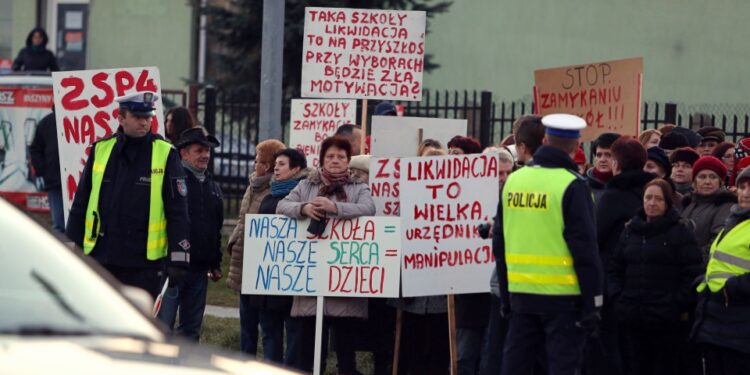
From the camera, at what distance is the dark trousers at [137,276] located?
30.7ft

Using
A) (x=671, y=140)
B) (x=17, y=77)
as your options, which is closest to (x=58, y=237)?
(x=671, y=140)

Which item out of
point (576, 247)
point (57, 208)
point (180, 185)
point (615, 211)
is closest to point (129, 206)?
point (180, 185)

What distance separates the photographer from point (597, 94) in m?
12.9

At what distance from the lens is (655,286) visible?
922 cm

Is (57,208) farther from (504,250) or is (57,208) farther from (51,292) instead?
(51,292)

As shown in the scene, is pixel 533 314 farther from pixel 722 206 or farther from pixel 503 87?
pixel 503 87

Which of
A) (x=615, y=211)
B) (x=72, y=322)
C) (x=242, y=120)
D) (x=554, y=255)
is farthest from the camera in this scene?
(x=242, y=120)

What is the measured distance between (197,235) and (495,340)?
2310 millimetres

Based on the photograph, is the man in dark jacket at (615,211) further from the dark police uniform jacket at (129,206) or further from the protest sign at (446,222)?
the dark police uniform jacket at (129,206)

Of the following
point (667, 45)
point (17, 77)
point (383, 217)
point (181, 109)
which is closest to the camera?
point (383, 217)

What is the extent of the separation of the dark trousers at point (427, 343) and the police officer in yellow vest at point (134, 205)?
1.93m

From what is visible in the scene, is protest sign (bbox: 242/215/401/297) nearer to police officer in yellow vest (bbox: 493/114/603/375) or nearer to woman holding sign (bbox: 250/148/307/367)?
woman holding sign (bbox: 250/148/307/367)

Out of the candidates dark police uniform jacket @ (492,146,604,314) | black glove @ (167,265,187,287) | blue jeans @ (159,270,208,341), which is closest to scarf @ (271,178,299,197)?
blue jeans @ (159,270,208,341)

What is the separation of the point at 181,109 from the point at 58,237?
676cm
